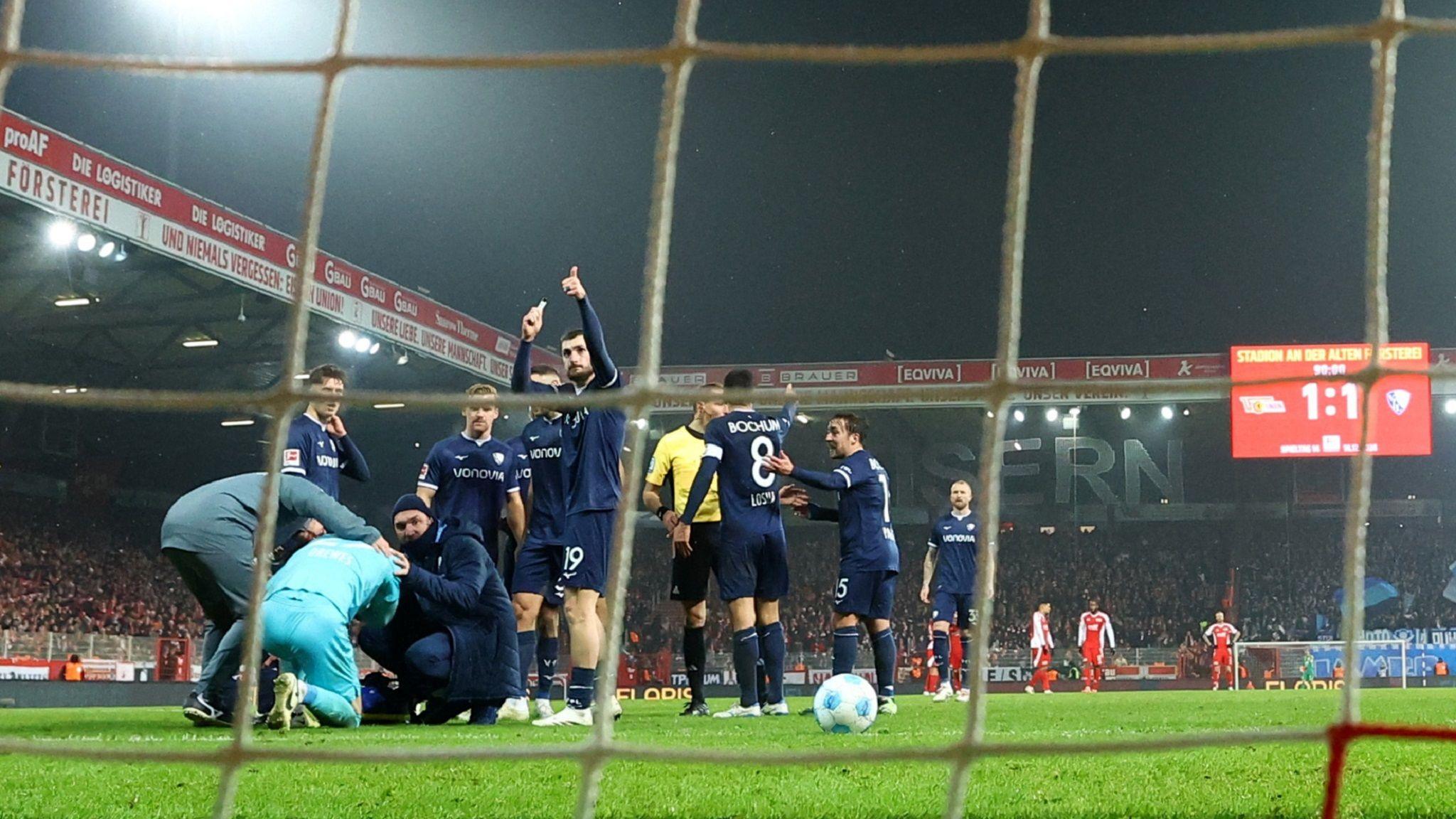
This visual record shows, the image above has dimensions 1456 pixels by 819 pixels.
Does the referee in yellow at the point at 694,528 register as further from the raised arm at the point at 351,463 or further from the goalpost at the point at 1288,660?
the goalpost at the point at 1288,660

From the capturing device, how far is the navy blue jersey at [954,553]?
1020 centimetres

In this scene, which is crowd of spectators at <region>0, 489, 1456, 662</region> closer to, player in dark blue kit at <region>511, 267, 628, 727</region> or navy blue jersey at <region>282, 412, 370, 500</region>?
navy blue jersey at <region>282, 412, 370, 500</region>

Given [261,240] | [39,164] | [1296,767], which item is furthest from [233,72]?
[261,240]

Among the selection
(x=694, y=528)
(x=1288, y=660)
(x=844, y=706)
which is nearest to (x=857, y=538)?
(x=694, y=528)

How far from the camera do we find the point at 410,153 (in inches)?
940

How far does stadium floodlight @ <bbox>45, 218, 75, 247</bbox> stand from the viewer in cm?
1435

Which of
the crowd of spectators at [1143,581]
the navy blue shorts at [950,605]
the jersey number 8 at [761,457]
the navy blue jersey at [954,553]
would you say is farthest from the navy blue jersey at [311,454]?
the crowd of spectators at [1143,581]

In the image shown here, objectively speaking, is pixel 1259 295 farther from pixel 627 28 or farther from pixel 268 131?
pixel 268 131

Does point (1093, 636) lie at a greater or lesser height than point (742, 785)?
lesser

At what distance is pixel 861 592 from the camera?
281 inches

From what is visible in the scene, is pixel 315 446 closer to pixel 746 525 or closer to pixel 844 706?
pixel 746 525

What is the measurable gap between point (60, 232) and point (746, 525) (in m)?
10.8

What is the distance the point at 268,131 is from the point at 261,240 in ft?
22.9

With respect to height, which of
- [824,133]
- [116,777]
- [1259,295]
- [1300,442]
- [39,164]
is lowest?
[116,777]
